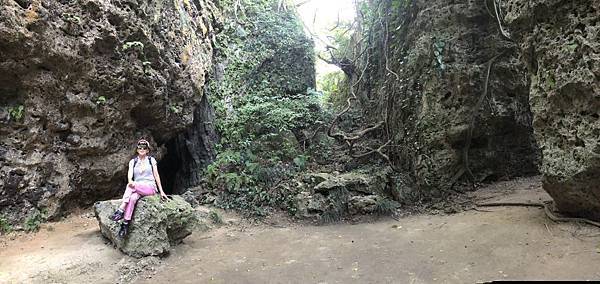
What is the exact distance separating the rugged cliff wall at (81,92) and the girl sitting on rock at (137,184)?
101 inches

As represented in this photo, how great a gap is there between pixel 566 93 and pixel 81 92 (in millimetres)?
8583

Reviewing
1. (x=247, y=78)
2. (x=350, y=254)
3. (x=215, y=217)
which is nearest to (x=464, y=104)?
(x=350, y=254)

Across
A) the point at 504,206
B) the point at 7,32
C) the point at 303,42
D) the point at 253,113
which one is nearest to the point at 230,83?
the point at 253,113

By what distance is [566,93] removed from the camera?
541 centimetres

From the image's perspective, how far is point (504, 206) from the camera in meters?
7.08

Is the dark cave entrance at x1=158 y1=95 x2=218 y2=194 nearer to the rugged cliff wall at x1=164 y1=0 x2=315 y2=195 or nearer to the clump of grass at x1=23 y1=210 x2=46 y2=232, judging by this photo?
the rugged cliff wall at x1=164 y1=0 x2=315 y2=195

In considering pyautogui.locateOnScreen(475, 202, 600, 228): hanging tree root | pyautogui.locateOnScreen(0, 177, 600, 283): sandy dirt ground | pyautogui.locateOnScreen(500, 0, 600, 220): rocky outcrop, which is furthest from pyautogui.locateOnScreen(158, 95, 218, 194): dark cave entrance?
pyautogui.locateOnScreen(500, 0, 600, 220): rocky outcrop

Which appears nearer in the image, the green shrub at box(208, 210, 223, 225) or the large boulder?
the large boulder

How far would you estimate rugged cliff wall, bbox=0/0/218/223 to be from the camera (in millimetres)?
6949

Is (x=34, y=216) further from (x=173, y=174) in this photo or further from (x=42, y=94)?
(x=173, y=174)

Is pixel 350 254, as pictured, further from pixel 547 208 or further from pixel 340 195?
pixel 547 208

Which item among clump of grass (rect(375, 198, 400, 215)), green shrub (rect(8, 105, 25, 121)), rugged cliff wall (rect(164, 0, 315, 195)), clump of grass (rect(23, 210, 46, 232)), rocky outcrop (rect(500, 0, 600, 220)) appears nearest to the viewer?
rocky outcrop (rect(500, 0, 600, 220))

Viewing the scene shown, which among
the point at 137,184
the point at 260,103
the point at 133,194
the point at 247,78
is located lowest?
the point at 133,194

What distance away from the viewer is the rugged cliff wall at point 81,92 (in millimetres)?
6949
